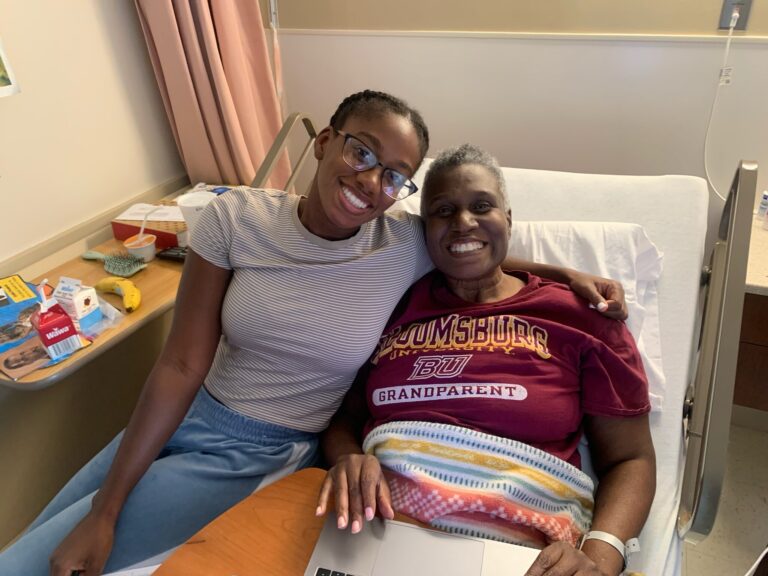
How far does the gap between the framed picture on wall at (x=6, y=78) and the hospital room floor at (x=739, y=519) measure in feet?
8.20

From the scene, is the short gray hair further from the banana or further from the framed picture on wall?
the framed picture on wall

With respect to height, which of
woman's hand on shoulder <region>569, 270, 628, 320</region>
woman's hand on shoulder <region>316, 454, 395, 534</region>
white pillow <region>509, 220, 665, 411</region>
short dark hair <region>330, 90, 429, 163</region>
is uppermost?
short dark hair <region>330, 90, 429, 163</region>

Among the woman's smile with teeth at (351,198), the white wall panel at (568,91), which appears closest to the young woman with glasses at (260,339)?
the woman's smile with teeth at (351,198)

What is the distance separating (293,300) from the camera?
1.26 meters

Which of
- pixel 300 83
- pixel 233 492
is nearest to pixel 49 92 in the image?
pixel 300 83

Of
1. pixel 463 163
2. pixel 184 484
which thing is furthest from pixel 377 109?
pixel 184 484

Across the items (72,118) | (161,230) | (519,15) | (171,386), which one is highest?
(519,15)

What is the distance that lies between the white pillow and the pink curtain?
116cm

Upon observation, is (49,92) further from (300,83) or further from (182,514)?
(182,514)

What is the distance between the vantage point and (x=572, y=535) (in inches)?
42.2

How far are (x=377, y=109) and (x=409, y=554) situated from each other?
874 millimetres

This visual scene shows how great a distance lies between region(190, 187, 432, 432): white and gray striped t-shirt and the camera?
1.25m

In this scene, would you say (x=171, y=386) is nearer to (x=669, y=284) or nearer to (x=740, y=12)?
(x=669, y=284)

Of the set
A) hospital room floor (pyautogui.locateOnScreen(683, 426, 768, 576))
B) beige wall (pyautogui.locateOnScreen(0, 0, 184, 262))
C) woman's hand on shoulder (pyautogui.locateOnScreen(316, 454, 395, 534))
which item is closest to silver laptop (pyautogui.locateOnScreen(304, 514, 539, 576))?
woman's hand on shoulder (pyautogui.locateOnScreen(316, 454, 395, 534))
